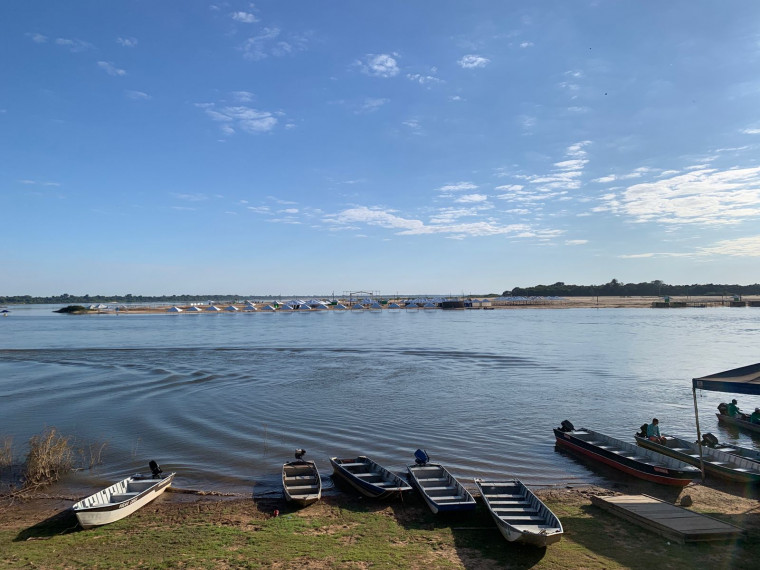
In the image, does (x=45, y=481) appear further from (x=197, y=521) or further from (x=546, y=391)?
(x=546, y=391)

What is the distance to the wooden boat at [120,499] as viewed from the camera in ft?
42.0

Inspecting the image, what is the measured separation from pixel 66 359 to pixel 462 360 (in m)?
39.0

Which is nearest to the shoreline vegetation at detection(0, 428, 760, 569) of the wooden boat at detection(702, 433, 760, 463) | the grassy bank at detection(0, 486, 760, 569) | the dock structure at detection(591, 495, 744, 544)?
the grassy bank at detection(0, 486, 760, 569)

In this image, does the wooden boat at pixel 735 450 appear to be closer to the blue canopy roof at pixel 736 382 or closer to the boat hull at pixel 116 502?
the blue canopy roof at pixel 736 382

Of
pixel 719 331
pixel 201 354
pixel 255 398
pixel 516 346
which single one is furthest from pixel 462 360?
pixel 719 331

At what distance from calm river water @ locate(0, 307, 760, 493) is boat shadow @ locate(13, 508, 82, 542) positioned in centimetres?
325

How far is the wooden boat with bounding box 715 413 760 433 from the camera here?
22612 millimetres

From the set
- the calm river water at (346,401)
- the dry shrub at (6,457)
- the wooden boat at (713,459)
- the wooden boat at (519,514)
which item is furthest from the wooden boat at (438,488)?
Answer: the dry shrub at (6,457)

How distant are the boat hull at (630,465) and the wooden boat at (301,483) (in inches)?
413

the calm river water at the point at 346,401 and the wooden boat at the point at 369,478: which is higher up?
the wooden boat at the point at 369,478

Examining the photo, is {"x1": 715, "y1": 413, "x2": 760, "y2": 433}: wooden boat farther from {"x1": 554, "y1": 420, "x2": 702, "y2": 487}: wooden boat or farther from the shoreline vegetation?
the shoreline vegetation

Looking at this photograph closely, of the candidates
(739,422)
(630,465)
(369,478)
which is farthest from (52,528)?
(739,422)

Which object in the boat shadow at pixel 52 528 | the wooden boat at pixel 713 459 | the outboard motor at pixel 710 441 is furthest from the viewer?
the outboard motor at pixel 710 441

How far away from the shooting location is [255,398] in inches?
1225
